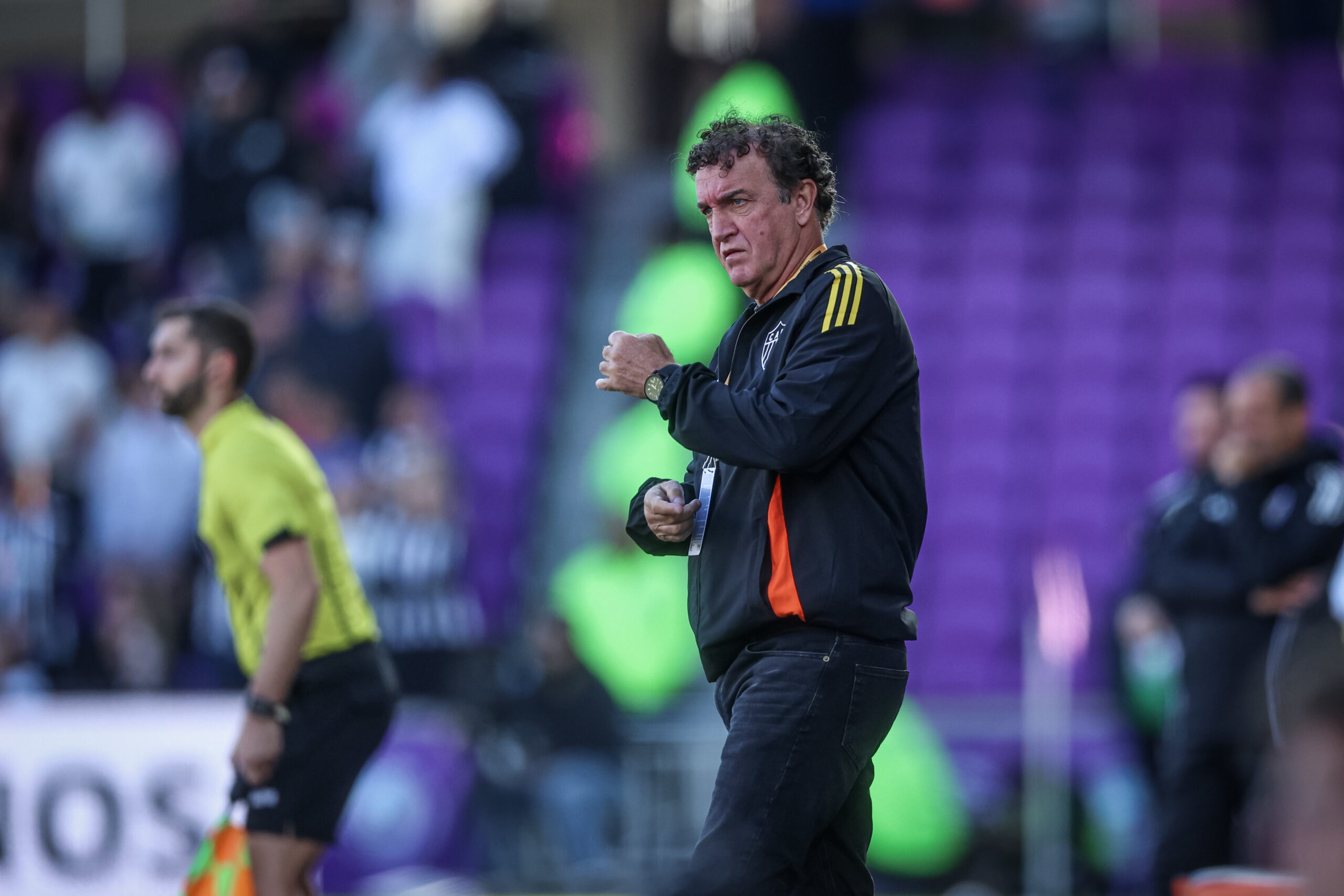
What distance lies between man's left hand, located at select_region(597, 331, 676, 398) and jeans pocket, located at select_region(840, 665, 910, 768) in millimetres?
892

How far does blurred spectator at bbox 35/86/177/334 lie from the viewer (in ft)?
44.8

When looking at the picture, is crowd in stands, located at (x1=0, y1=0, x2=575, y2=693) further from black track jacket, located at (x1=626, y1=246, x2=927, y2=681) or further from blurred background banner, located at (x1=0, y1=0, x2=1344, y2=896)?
black track jacket, located at (x1=626, y1=246, x2=927, y2=681)

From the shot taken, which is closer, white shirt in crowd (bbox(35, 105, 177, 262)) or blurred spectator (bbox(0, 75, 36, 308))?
white shirt in crowd (bbox(35, 105, 177, 262))

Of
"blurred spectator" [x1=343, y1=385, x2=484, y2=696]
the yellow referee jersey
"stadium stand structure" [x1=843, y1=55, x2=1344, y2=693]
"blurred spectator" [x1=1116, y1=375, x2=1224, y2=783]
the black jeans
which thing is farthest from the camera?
"stadium stand structure" [x1=843, y1=55, x2=1344, y2=693]

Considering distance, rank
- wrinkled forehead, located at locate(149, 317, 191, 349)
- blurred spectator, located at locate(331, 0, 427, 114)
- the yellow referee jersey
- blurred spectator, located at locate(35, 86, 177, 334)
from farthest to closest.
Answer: blurred spectator, located at locate(331, 0, 427, 114) → blurred spectator, located at locate(35, 86, 177, 334) → wrinkled forehead, located at locate(149, 317, 191, 349) → the yellow referee jersey

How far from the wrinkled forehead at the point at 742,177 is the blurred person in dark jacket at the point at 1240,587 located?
373cm

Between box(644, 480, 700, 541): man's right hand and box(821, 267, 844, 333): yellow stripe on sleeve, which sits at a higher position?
box(821, 267, 844, 333): yellow stripe on sleeve

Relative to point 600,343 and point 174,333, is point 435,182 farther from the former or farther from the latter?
point 174,333

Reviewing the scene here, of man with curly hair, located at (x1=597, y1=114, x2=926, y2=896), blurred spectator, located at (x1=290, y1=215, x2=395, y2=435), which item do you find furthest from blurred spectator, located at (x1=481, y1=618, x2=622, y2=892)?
man with curly hair, located at (x1=597, y1=114, x2=926, y2=896)

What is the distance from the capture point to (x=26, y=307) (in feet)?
42.8

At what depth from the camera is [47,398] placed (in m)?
12.5

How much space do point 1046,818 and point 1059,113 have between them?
21.8ft

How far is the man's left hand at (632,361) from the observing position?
153 inches

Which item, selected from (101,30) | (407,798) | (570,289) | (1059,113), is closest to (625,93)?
(570,289)
